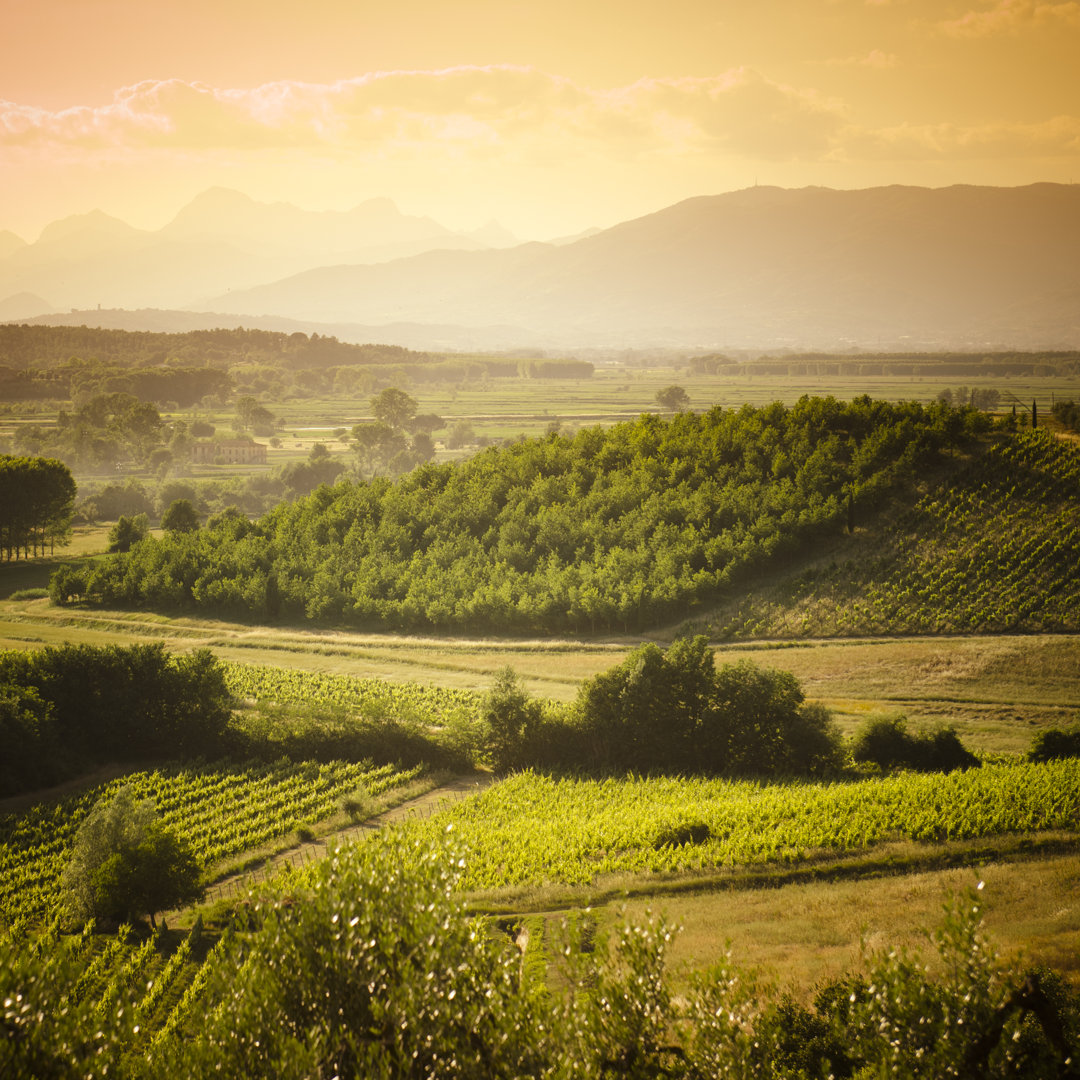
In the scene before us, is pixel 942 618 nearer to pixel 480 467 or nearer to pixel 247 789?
pixel 247 789

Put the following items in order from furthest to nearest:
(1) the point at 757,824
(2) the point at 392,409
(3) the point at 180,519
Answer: (2) the point at 392,409 < (3) the point at 180,519 < (1) the point at 757,824

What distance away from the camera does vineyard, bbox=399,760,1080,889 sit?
24500 millimetres

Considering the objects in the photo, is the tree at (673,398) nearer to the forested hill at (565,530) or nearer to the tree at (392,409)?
the tree at (392,409)

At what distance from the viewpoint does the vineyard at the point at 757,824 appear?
2450 centimetres

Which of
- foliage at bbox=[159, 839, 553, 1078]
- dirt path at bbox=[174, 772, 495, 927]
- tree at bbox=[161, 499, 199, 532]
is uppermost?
tree at bbox=[161, 499, 199, 532]

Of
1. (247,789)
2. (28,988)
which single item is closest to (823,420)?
(247,789)

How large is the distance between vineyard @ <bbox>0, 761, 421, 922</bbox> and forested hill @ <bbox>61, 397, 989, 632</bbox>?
2497 cm

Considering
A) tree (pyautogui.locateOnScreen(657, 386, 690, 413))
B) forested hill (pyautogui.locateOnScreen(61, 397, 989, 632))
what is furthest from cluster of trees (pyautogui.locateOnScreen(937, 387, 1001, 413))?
forested hill (pyautogui.locateOnScreen(61, 397, 989, 632))

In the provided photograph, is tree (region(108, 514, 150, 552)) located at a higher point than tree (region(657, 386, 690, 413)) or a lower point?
lower

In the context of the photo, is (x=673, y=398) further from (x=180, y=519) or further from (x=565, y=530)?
(x=180, y=519)

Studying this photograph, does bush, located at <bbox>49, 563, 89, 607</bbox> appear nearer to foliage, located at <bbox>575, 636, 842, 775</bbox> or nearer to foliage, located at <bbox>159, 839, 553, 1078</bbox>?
foliage, located at <bbox>575, 636, 842, 775</bbox>

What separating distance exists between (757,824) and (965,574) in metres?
33.3

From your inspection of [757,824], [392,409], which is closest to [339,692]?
[757,824]

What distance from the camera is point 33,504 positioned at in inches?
3282
